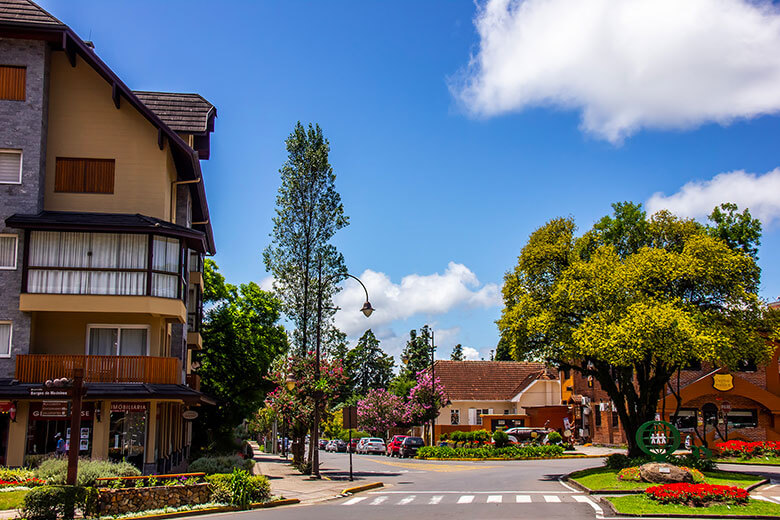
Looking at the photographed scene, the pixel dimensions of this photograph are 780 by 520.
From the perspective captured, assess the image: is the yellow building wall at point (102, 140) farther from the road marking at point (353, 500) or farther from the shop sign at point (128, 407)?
the road marking at point (353, 500)

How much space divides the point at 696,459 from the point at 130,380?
2100 cm

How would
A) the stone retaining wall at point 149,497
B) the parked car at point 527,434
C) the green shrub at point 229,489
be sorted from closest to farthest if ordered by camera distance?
the stone retaining wall at point 149,497 → the green shrub at point 229,489 → the parked car at point 527,434

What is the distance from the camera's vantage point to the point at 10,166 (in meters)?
27.0

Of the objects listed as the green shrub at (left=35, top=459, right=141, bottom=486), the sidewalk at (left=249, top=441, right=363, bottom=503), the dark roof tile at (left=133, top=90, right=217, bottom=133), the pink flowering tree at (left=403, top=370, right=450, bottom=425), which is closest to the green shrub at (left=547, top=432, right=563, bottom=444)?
the pink flowering tree at (left=403, top=370, right=450, bottom=425)

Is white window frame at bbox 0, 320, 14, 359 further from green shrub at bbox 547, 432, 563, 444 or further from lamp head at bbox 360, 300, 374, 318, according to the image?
green shrub at bbox 547, 432, 563, 444

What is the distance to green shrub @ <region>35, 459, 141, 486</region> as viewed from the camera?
65.4 feet

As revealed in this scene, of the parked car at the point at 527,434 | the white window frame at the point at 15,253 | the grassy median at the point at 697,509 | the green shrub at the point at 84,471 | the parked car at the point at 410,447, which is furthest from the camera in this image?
the parked car at the point at 527,434

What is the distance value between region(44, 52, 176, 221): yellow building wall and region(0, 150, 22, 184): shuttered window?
1.02 meters

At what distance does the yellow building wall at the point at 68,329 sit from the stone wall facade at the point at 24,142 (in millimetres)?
1052

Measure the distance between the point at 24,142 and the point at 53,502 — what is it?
1447 cm

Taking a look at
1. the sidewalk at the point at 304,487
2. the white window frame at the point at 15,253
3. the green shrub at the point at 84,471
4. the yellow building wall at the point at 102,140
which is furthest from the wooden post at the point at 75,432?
the yellow building wall at the point at 102,140

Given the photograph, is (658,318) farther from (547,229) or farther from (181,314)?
(181,314)

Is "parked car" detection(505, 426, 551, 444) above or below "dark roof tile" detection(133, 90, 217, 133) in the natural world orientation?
below

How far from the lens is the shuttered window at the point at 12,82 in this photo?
88.7 feet
